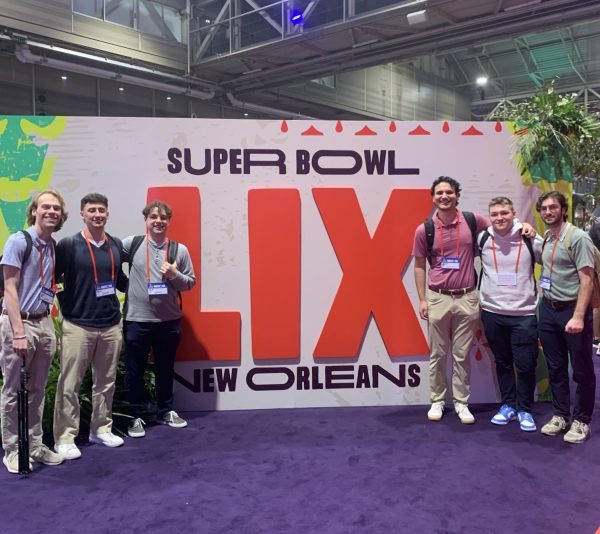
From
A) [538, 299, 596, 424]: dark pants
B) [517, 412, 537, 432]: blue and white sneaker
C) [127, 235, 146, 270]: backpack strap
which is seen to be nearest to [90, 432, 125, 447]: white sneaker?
[127, 235, 146, 270]: backpack strap

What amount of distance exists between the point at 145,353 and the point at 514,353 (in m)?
2.34

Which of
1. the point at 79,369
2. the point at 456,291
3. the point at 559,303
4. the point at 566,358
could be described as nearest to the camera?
the point at 79,369

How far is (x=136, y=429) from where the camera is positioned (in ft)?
11.1

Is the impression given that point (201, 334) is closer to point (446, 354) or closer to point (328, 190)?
point (328, 190)

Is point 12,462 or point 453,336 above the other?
point 453,336

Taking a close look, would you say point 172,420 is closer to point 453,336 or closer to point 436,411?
point 436,411

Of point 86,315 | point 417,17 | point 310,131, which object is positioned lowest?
point 86,315

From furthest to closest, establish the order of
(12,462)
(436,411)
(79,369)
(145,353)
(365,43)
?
(365,43) < (436,411) < (145,353) < (79,369) < (12,462)

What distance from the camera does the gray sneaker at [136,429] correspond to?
11.0 ft

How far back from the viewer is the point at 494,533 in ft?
7.38

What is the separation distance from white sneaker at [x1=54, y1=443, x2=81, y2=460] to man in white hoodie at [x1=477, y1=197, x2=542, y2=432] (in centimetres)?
258

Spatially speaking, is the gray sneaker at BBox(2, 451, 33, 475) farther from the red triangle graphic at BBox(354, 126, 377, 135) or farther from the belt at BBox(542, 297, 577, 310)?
the belt at BBox(542, 297, 577, 310)

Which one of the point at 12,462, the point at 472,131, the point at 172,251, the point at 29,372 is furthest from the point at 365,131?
the point at 12,462

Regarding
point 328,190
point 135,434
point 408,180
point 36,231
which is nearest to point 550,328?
point 408,180
